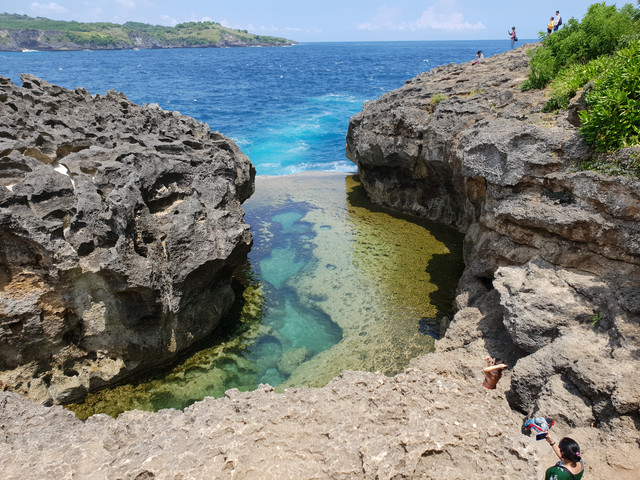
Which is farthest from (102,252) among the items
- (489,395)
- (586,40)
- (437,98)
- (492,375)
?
(586,40)

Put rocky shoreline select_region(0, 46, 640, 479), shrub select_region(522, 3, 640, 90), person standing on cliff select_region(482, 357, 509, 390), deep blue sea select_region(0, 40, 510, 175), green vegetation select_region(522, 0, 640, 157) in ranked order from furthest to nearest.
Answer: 1. deep blue sea select_region(0, 40, 510, 175)
2. shrub select_region(522, 3, 640, 90)
3. green vegetation select_region(522, 0, 640, 157)
4. person standing on cliff select_region(482, 357, 509, 390)
5. rocky shoreline select_region(0, 46, 640, 479)

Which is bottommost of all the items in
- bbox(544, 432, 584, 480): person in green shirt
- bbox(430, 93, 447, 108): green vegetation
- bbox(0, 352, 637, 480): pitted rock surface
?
bbox(0, 352, 637, 480): pitted rock surface

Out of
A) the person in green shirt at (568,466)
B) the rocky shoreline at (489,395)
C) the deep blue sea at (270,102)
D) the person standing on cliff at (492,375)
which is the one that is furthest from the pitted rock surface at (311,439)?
the deep blue sea at (270,102)

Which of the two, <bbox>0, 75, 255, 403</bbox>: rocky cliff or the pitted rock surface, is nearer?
the pitted rock surface

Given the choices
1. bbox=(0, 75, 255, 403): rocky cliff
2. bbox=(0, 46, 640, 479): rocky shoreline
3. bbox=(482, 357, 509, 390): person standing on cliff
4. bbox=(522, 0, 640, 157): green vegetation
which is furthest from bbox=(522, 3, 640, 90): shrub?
bbox=(0, 75, 255, 403): rocky cliff

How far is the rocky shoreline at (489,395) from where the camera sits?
5.28m

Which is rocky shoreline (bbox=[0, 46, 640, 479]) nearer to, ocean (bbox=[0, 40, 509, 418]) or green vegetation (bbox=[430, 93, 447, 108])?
ocean (bbox=[0, 40, 509, 418])

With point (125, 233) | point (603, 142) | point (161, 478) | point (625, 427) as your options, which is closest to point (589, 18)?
point (603, 142)

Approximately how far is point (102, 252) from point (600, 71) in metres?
13.2

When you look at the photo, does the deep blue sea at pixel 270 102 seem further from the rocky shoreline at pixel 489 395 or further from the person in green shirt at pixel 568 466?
the person in green shirt at pixel 568 466

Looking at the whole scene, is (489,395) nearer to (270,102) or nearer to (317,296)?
(317,296)

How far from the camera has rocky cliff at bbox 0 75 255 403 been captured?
8930mm

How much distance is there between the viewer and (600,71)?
1100cm

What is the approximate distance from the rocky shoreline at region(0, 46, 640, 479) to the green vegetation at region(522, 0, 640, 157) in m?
0.65
